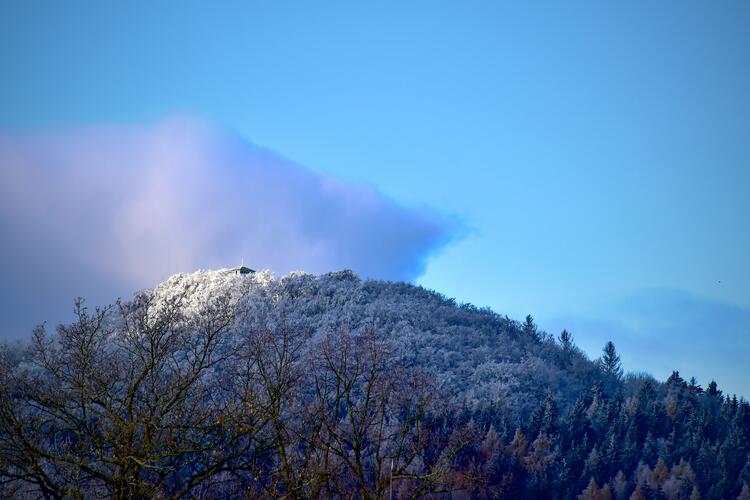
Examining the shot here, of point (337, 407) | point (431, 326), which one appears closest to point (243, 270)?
point (431, 326)

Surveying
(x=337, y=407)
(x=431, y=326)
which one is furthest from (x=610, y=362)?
(x=337, y=407)

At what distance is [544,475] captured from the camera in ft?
245

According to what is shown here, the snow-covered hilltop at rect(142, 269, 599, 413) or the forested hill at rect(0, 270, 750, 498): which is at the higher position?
the snow-covered hilltop at rect(142, 269, 599, 413)

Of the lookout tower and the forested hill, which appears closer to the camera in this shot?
the forested hill

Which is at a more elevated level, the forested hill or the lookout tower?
the lookout tower

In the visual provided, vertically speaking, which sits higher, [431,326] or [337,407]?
[431,326]

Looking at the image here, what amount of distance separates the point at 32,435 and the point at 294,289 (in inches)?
4068

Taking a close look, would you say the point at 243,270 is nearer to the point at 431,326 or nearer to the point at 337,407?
the point at 431,326

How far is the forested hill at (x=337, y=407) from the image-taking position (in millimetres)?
17125

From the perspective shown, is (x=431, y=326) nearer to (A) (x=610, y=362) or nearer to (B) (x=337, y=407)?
(A) (x=610, y=362)

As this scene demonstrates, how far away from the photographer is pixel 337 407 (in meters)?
25.1

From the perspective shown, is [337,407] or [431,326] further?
[431,326]

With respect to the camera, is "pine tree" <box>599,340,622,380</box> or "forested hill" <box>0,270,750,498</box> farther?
"pine tree" <box>599,340,622,380</box>

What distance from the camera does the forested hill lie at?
17.1 metres
